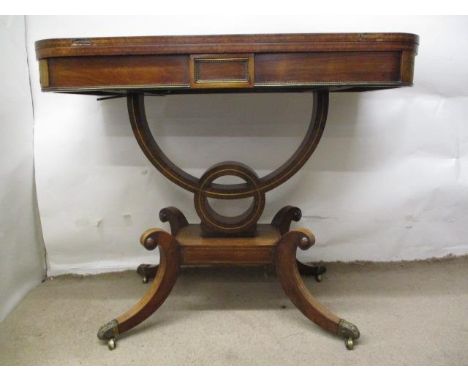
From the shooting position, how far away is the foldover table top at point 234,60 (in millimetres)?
917

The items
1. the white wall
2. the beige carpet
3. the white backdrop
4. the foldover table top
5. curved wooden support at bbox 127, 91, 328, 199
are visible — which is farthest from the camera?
the white backdrop

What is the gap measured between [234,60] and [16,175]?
0.91m

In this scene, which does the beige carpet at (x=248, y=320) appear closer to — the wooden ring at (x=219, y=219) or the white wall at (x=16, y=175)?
the white wall at (x=16, y=175)

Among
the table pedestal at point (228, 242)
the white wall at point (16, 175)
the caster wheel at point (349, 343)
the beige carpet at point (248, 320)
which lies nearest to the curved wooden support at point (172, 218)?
the table pedestal at point (228, 242)

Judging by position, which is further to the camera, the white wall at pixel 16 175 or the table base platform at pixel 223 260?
the white wall at pixel 16 175

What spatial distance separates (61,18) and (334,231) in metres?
1.28

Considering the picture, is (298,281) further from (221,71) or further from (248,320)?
(221,71)

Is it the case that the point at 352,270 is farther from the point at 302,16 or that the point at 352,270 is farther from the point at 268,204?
the point at 302,16

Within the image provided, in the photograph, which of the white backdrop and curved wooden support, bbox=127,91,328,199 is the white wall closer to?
the white backdrop

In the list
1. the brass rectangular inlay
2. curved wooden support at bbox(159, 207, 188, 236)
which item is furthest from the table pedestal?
the brass rectangular inlay

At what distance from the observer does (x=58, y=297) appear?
54.2 inches

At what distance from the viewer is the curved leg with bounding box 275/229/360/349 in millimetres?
1088

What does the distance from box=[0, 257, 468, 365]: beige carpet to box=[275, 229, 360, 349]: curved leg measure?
2.2 inches

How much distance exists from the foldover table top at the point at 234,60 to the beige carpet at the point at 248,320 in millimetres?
690
